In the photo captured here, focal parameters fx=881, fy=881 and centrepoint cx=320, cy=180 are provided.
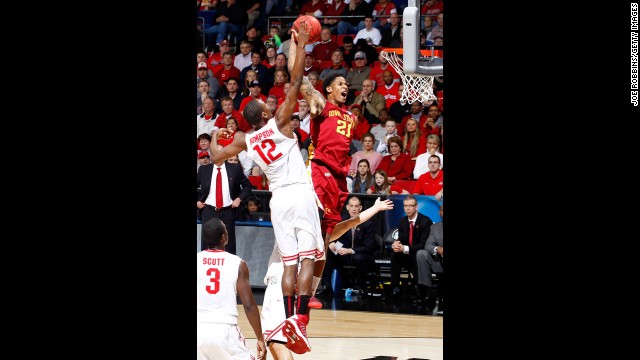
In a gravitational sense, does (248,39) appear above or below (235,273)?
above

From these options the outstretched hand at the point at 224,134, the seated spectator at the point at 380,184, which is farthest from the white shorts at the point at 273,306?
the seated spectator at the point at 380,184

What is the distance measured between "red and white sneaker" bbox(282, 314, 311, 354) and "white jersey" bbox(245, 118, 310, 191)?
1023mm

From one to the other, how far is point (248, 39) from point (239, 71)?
2.05 feet

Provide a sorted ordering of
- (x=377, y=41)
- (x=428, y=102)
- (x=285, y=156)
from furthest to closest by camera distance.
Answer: (x=377, y=41)
(x=428, y=102)
(x=285, y=156)

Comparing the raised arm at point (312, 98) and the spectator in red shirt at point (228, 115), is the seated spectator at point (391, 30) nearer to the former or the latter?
the spectator in red shirt at point (228, 115)

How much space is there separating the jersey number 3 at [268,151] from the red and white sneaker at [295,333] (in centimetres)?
113

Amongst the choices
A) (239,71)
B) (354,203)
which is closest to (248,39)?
(239,71)

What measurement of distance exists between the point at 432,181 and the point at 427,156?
1.90 ft

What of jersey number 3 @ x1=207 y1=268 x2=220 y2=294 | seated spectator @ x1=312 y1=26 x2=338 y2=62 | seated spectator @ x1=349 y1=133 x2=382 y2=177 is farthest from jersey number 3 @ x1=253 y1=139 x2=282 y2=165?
seated spectator @ x1=312 y1=26 x2=338 y2=62

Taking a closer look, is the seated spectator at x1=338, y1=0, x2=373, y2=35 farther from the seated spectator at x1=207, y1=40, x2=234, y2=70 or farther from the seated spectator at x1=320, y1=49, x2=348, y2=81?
the seated spectator at x1=207, y1=40, x2=234, y2=70

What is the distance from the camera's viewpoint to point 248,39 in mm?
14031

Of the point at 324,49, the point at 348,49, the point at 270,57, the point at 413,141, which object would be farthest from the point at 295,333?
the point at 270,57

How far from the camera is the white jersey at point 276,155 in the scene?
6.21m
